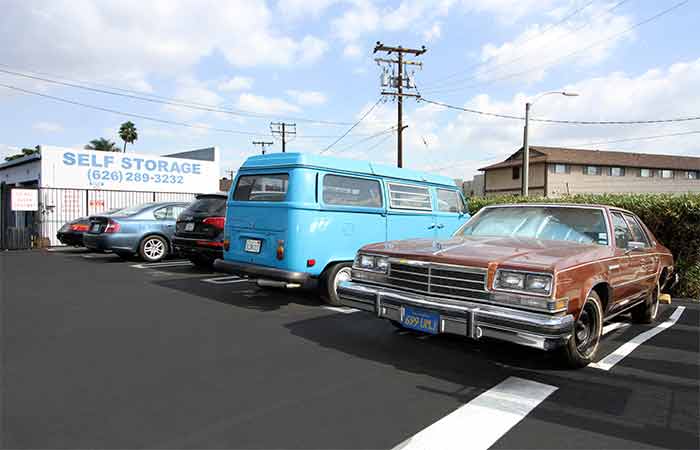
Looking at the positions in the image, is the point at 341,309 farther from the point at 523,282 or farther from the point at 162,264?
the point at 162,264

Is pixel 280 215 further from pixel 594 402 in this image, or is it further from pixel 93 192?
pixel 93 192

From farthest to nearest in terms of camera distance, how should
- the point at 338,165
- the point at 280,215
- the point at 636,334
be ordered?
1. the point at 338,165
2. the point at 280,215
3. the point at 636,334

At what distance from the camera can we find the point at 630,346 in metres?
5.03

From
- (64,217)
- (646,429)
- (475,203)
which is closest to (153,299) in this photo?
(646,429)

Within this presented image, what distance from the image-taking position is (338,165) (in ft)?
22.3

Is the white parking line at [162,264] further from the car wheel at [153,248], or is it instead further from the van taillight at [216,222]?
the van taillight at [216,222]

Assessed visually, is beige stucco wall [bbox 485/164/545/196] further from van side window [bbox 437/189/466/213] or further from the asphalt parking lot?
the asphalt parking lot

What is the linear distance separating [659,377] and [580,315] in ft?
2.98

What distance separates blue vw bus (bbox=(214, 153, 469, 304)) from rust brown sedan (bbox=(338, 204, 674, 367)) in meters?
1.52

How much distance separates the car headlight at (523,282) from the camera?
3611mm

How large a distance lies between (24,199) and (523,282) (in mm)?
17786

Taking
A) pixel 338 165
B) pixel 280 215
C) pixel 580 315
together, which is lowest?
pixel 580 315

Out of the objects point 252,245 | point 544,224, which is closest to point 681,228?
point 544,224

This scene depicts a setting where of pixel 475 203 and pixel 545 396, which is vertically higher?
pixel 475 203
